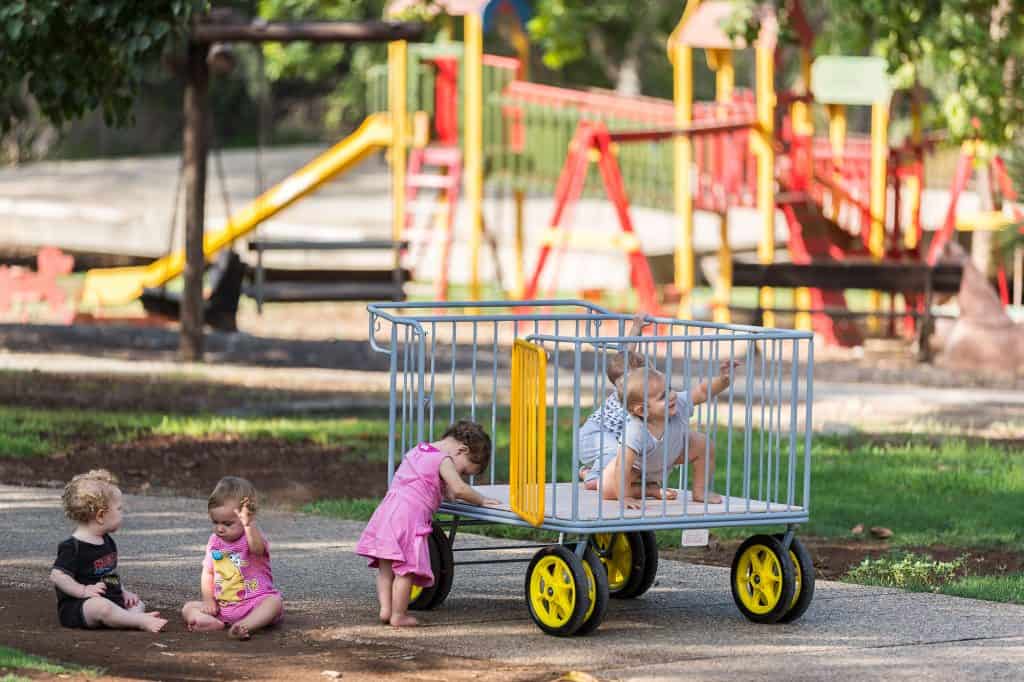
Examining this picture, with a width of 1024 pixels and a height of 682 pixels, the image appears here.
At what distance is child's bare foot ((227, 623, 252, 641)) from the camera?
251 inches

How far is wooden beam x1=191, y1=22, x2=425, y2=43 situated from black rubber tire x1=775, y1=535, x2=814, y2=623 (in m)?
9.95

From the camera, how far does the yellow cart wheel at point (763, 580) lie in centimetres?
670

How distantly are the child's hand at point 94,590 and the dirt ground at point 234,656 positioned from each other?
12 centimetres

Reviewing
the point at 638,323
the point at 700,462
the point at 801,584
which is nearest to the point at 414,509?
the point at 700,462

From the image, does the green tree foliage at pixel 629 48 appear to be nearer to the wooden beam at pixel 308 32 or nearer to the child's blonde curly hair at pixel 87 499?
the wooden beam at pixel 308 32

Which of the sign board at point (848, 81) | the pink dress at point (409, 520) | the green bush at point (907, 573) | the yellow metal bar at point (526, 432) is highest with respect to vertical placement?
the sign board at point (848, 81)

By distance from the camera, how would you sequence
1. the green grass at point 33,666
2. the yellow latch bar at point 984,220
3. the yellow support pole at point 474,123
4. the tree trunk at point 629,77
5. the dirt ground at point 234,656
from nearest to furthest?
1. the green grass at point 33,666
2. the dirt ground at point 234,656
3. the yellow latch bar at point 984,220
4. the yellow support pole at point 474,123
5. the tree trunk at point 629,77


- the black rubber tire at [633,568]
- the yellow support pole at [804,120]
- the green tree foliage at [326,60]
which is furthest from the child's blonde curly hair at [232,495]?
the green tree foliage at [326,60]

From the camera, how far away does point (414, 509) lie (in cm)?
674

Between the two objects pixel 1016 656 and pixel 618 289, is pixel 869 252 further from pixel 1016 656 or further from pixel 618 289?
pixel 1016 656

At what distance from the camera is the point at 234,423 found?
39.7 ft

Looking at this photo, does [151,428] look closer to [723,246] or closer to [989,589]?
[989,589]

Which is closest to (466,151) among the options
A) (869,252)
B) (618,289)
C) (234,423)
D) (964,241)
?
(869,252)

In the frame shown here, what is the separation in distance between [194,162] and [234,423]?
505 centimetres
